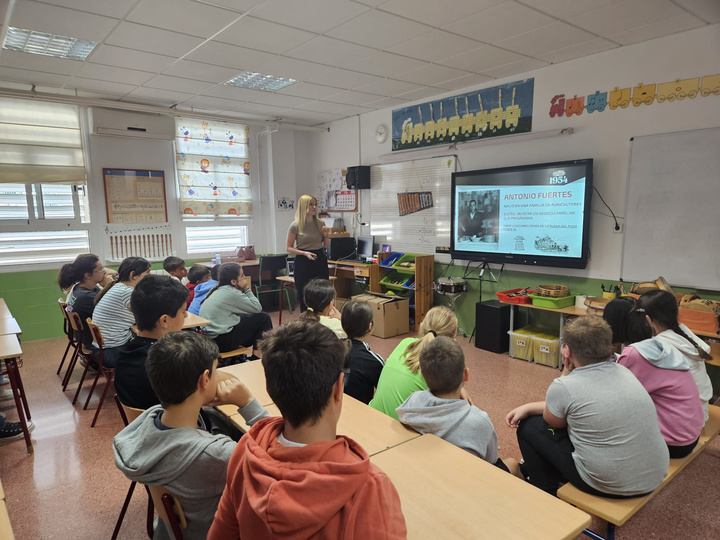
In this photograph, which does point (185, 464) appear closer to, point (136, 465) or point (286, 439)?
point (136, 465)

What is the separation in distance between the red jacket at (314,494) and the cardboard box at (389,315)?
178 inches

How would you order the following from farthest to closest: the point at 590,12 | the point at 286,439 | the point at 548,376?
the point at 548,376
the point at 590,12
the point at 286,439

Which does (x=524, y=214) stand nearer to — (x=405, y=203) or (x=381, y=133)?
(x=405, y=203)

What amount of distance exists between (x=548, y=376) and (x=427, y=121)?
333cm

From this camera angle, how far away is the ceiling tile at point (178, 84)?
4777 mm

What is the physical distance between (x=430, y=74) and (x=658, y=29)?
197 centimetres

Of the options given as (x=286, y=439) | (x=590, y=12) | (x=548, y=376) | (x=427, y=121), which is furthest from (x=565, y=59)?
(x=286, y=439)

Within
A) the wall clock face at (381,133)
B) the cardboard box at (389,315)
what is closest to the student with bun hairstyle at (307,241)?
the cardboard box at (389,315)

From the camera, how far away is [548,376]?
13.8 feet

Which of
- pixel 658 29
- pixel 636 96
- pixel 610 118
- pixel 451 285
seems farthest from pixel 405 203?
pixel 658 29

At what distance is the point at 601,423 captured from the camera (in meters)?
1.69

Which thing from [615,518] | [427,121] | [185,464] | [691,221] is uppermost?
[427,121]

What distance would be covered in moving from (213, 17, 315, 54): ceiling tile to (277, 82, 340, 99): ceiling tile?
46.3 inches

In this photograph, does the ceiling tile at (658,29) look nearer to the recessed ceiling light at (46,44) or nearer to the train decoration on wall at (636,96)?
the train decoration on wall at (636,96)
